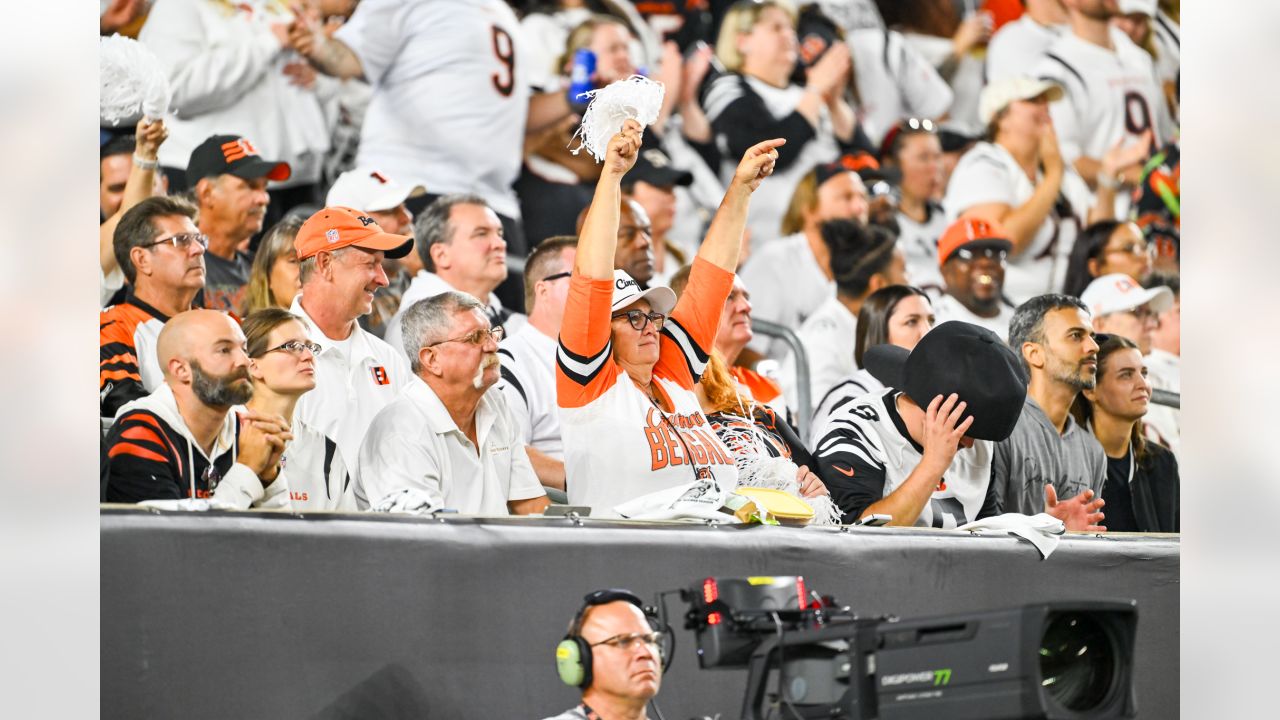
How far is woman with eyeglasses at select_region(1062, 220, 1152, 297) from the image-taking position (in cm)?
560

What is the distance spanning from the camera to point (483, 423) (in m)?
3.36

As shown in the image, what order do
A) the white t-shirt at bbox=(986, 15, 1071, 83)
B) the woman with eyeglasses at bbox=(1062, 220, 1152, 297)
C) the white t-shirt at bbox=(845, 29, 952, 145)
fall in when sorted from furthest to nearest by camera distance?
the white t-shirt at bbox=(986, 15, 1071, 83)
the white t-shirt at bbox=(845, 29, 952, 145)
the woman with eyeglasses at bbox=(1062, 220, 1152, 297)

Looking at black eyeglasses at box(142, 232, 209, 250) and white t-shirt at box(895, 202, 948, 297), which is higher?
white t-shirt at box(895, 202, 948, 297)

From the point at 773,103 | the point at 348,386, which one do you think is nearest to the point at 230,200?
the point at 348,386

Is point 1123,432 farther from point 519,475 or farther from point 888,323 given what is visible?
point 519,475

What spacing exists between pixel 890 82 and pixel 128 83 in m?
2.92

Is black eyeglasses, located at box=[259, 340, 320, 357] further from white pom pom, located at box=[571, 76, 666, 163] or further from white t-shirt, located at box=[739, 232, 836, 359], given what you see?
white t-shirt, located at box=[739, 232, 836, 359]

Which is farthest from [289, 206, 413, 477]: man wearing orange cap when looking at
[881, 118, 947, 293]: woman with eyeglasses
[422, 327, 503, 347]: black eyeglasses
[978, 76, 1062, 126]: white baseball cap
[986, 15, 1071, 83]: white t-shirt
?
[986, 15, 1071, 83]: white t-shirt

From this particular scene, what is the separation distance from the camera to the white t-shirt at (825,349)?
478 centimetres

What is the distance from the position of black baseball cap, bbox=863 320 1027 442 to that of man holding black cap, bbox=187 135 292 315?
1.55 m

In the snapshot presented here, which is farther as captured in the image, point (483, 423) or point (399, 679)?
point (483, 423)
